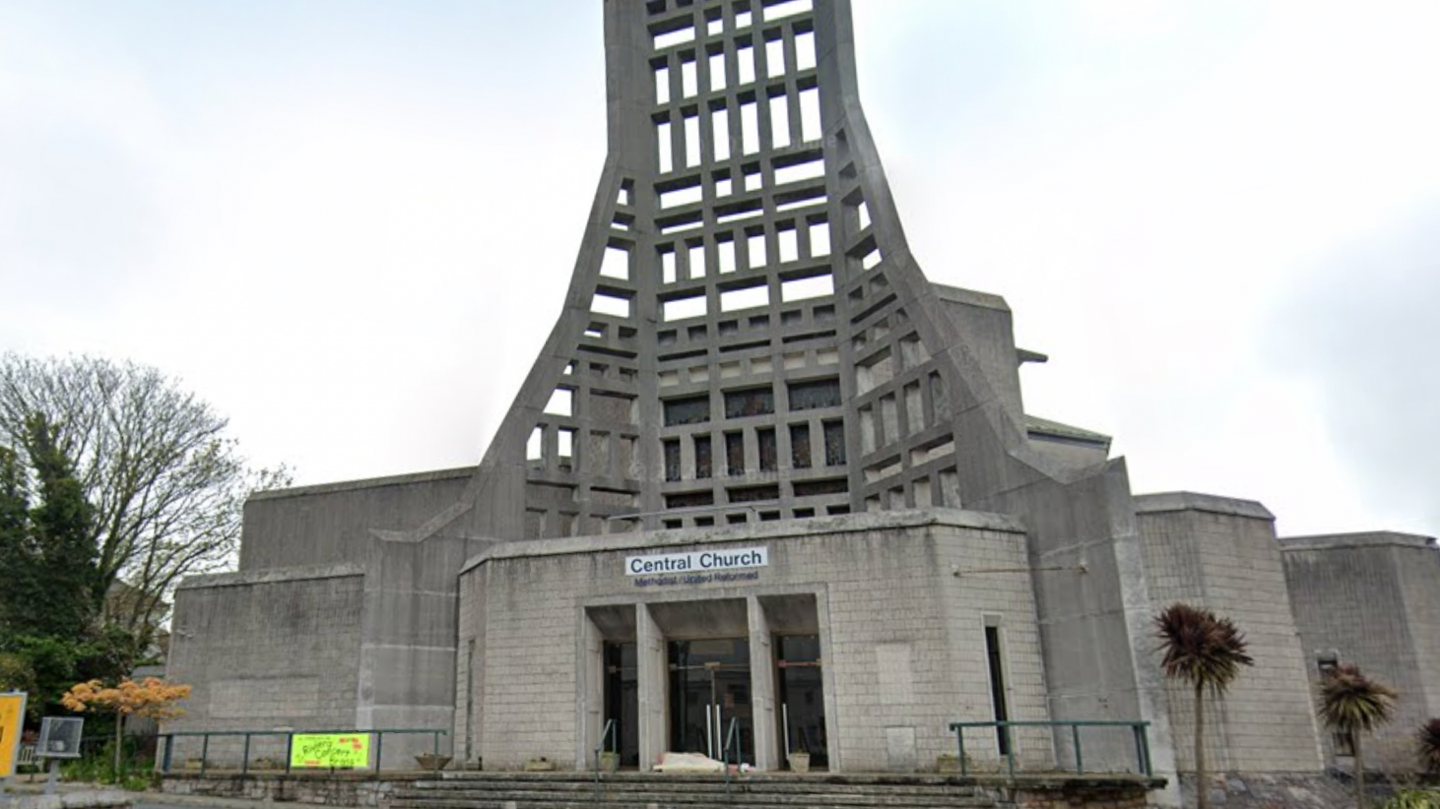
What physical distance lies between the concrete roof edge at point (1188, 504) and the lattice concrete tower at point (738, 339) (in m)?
6.01

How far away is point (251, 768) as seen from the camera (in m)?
24.2

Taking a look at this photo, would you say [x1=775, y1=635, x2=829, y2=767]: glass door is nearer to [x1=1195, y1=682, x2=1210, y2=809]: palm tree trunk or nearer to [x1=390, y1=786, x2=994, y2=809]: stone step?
[x1=390, y1=786, x2=994, y2=809]: stone step

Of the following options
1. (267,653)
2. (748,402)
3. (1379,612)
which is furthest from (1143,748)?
(267,653)

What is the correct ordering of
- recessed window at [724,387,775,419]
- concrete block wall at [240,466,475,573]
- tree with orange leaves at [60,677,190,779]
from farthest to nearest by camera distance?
1. concrete block wall at [240,466,475,573]
2. recessed window at [724,387,775,419]
3. tree with orange leaves at [60,677,190,779]

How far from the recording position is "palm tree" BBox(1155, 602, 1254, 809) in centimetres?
2033

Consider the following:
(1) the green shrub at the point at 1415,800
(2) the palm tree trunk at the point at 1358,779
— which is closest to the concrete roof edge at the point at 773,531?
(2) the palm tree trunk at the point at 1358,779

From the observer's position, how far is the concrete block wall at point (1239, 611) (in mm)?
22453

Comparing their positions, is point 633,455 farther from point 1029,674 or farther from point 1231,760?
point 1231,760

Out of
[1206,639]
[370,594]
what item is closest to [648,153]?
[370,594]

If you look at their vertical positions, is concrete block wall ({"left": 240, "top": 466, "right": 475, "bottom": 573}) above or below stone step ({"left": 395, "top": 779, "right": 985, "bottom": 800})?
above

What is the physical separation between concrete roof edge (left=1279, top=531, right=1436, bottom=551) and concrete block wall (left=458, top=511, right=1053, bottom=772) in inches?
381

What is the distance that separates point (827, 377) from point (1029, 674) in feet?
43.3

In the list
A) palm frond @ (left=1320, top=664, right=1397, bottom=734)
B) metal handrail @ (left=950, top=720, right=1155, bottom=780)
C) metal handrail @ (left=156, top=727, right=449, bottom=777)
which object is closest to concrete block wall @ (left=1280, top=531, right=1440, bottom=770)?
palm frond @ (left=1320, top=664, right=1397, bottom=734)

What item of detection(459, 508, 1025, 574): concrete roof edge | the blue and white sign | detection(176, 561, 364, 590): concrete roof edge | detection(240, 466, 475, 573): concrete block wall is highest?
detection(240, 466, 475, 573): concrete block wall
